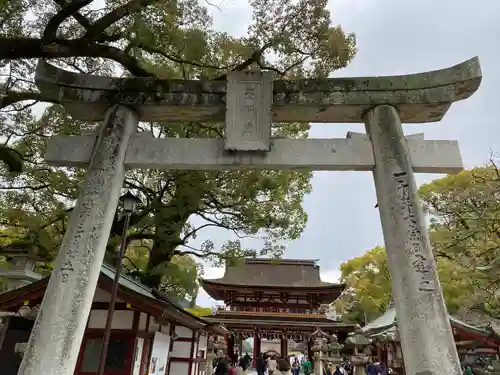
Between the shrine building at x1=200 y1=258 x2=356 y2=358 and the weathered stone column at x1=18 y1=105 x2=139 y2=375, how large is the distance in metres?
18.5

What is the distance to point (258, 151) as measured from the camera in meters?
4.70

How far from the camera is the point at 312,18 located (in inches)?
262

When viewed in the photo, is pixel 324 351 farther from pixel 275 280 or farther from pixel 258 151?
pixel 258 151

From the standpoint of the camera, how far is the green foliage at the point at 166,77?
20.3 ft

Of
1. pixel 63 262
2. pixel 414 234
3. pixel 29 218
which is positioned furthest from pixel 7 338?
pixel 414 234

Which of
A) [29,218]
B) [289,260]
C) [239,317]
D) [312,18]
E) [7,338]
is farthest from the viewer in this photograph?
[289,260]

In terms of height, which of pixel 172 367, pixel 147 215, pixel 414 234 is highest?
pixel 147 215

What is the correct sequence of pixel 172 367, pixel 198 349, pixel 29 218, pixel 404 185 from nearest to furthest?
1. pixel 404 185
2. pixel 29 218
3. pixel 172 367
4. pixel 198 349

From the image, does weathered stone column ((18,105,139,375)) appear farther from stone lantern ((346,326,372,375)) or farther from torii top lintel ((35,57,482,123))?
stone lantern ((346,326,372,375))

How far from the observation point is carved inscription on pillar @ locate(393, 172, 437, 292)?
12.6 ft

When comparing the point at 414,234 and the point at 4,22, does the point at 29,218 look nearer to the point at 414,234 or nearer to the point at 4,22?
the point at 4,22

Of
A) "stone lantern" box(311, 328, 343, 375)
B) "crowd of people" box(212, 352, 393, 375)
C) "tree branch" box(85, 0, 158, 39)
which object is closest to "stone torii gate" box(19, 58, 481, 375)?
"tree branch" box(85, 0, 158, 39)

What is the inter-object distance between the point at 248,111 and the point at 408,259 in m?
2.70

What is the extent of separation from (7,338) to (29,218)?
2833 mm
